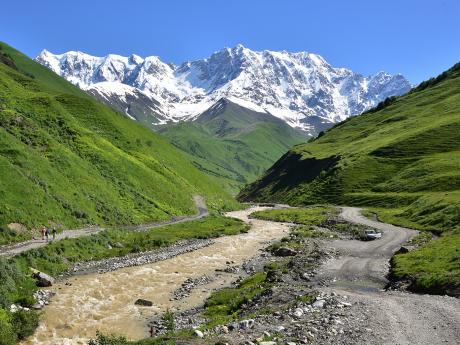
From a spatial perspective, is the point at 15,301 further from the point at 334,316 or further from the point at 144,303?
the point at 334,316

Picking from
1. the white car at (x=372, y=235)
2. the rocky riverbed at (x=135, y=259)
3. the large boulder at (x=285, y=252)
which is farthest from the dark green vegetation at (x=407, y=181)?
the rocky riverbed at (x=135, y=259)

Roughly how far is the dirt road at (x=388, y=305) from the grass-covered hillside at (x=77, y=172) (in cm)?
4352

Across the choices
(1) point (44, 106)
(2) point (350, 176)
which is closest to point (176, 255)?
(1) point (44, 106)

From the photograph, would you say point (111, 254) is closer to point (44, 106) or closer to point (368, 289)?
point (368, 289)

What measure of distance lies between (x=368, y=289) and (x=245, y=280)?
13.7m

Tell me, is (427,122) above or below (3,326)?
above

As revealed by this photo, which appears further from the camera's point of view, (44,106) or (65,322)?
(44,106)

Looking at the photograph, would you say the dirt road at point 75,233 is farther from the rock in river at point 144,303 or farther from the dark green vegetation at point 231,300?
the dark green vegetation at point 231,300

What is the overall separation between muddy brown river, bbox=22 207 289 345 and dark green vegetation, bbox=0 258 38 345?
3.46ft

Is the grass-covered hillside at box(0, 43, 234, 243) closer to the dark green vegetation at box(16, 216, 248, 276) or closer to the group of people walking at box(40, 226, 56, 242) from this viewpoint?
the group of people walking at box(40, 226, 56, 242)

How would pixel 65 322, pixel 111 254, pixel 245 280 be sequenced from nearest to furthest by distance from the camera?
pixel 65 322, pixel 245 280, pixel 111 254

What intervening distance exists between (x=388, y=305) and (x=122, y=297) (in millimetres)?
26075

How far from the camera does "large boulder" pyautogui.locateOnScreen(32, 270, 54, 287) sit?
46.0 metres

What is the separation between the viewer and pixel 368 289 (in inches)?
1726
